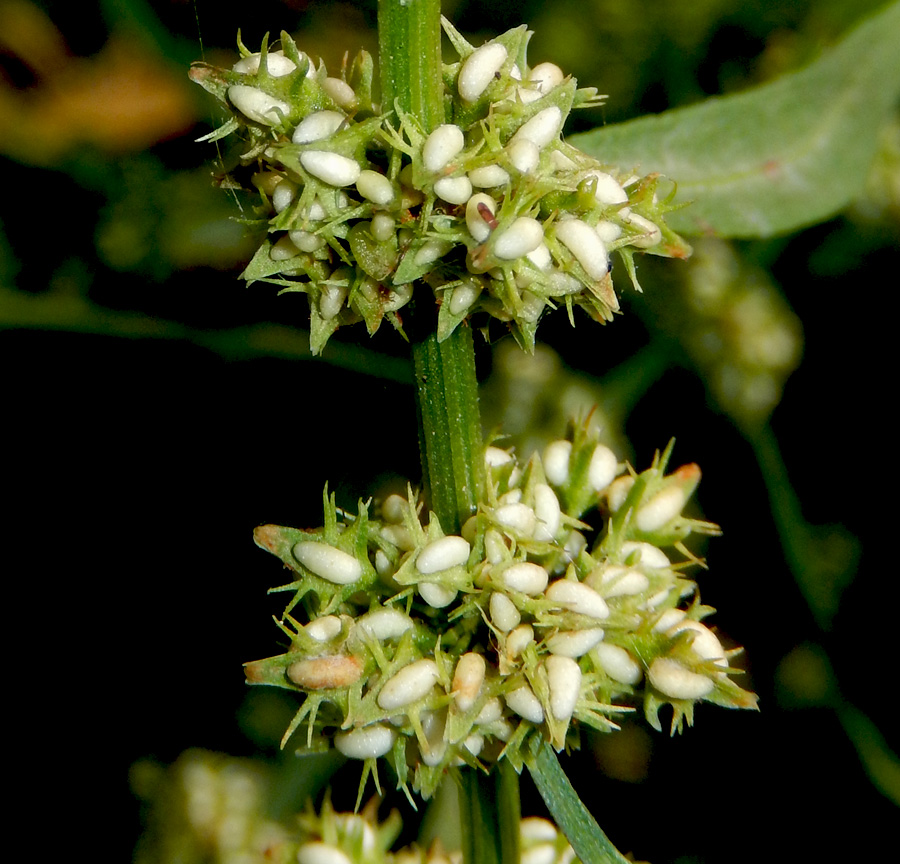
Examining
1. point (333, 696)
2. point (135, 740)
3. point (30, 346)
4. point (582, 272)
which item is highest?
point (30, 346)

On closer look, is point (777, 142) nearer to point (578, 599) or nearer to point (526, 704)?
point (578, 599)

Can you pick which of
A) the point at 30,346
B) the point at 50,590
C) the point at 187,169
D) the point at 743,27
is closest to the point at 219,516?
the point at 50,590

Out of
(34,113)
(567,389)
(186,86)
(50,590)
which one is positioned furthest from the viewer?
(34,113)

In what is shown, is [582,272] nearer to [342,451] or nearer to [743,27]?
[342,451]

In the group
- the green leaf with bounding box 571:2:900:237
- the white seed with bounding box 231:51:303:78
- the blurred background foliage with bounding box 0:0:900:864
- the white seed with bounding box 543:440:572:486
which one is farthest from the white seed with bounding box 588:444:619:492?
the blurred background foliage with bounding box 0:0:900:864

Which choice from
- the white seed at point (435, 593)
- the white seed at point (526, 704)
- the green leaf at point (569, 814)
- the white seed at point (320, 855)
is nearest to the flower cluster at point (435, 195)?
the white seed at point (435, 593)

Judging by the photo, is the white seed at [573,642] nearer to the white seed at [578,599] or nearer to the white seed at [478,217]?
the white seed at [578,599]
